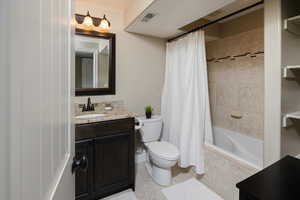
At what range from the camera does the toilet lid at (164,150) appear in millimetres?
1861

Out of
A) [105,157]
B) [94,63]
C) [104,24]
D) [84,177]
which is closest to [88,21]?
[104,24]

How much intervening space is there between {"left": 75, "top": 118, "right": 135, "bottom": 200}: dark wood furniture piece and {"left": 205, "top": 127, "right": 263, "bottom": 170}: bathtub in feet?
3.44

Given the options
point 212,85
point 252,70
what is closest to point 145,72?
point 212,85

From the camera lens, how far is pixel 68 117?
2.50 feet

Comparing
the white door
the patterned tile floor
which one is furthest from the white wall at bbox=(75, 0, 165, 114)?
the white door

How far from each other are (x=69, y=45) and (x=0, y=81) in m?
0.56

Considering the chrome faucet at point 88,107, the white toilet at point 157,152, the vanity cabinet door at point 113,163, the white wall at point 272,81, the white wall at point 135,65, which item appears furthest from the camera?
the white wall at point 135,65

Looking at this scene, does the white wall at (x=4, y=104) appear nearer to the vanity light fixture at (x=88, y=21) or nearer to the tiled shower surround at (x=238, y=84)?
the vanity light fixture at (x=88, y=21)

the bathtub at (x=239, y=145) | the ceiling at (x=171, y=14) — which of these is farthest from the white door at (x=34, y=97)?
the bathtub at (x=239, y=145)

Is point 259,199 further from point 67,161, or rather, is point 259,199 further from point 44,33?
point 44,33

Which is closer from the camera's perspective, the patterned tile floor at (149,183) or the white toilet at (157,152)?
the patterned tile floor at (149,183)

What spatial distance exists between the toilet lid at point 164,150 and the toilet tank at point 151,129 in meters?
0.11

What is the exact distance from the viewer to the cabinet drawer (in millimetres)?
1506

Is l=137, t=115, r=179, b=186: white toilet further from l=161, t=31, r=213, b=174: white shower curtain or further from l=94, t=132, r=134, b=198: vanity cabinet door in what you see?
l=94, t=132, r=134, b=198: vanity cabinet door
